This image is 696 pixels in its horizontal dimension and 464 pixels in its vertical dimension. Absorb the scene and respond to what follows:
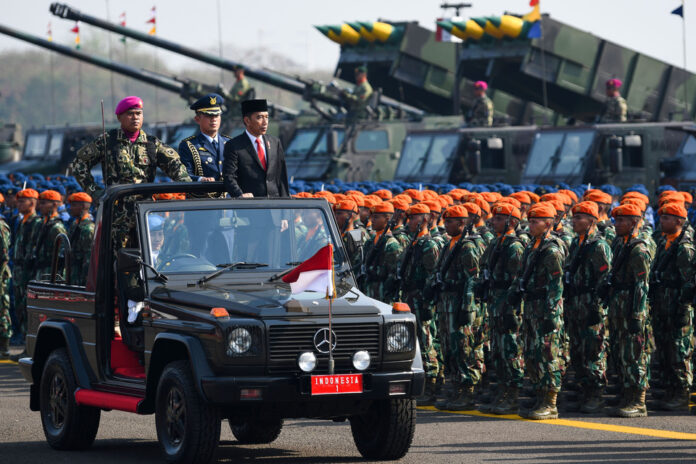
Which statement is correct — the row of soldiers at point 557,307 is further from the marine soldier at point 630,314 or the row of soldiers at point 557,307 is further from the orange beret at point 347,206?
the orange beret at point 347,206

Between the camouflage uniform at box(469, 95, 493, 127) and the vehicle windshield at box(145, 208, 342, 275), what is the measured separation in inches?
758

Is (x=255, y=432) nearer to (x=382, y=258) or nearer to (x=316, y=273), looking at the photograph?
(x=316, y=273)

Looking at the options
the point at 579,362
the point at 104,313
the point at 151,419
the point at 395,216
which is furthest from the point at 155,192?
the point at 395,216

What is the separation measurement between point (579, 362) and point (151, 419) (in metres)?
3.44

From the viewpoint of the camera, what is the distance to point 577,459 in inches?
335

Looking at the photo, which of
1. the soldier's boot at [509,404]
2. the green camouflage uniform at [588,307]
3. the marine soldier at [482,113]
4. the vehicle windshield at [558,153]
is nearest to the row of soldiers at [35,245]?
the soldier's boot at [509,404]

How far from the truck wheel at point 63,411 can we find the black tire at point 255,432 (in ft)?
3.07

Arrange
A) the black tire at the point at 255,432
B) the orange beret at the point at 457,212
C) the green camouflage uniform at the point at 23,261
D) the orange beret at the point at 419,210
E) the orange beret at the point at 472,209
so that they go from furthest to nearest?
the green camouflage uniform at the point at 23,261 → the orange beret at the point at 472,209 → the orange beret at the point at 419,210 → the orange beret at the point at 457,212 → the black tire at the point at 255,432

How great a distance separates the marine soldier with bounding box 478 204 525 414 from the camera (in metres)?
11.1

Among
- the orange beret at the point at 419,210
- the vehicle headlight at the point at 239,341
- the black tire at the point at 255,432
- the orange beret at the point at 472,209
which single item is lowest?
the black tire at the point at 255,432

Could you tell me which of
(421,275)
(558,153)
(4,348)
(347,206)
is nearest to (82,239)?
(4,348)

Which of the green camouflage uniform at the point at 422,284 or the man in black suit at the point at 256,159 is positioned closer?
the man in black suit at the point at 256,159

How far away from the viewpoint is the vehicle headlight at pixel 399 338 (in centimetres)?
780

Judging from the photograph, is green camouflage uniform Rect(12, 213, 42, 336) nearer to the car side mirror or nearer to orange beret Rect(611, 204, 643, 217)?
orange beret Rect(611, 204, 643, 217)
